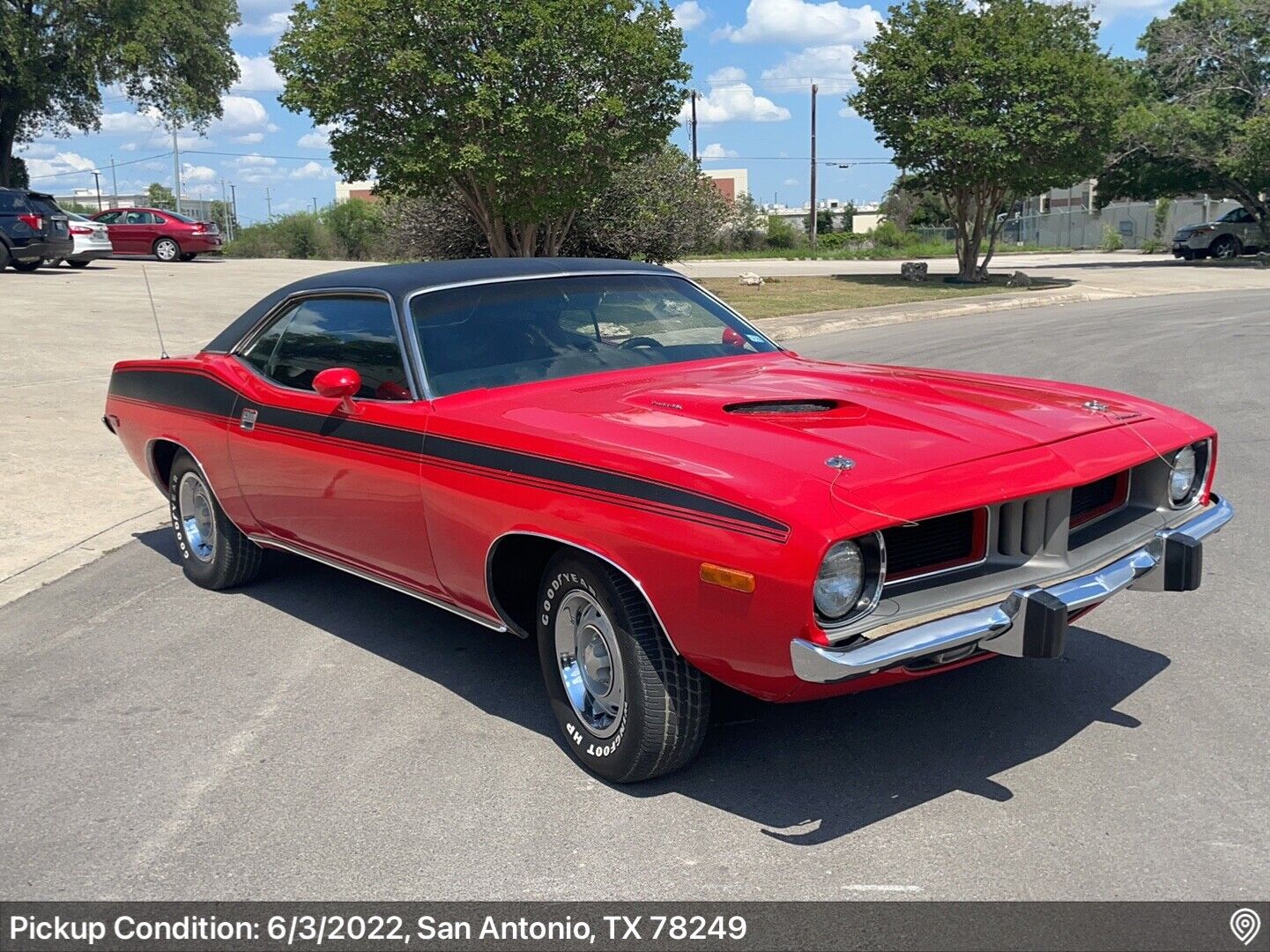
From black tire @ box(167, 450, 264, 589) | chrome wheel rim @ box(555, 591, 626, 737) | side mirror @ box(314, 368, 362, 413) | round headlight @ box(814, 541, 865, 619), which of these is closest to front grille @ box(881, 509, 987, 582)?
round headlight @ box(814, 541, 865, 619)

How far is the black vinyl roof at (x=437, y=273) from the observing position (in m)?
4.91

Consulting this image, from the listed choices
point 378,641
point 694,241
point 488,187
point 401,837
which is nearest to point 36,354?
point 488,187

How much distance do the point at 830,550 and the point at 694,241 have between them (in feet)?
94.4

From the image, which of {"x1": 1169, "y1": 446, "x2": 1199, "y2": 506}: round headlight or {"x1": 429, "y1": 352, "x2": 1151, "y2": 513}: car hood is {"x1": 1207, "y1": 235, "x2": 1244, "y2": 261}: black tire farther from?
{"x1": 1169, "y1": 446, "x2": 1199, "y2": 506}: round headlight

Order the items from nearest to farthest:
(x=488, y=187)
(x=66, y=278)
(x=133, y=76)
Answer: (x=488, y=187) → (x=66, y=278) → (x=133, y=76)

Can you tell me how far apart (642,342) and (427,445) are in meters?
1.15

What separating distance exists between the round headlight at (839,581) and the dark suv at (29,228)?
26.7 metres

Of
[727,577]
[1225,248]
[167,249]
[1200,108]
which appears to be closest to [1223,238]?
[1225,248]

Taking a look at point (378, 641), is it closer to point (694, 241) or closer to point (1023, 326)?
point (1023, 326)

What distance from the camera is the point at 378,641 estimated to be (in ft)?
17.3

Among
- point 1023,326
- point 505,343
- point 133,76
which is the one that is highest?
point 133,76

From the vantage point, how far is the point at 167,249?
35688 millimetres

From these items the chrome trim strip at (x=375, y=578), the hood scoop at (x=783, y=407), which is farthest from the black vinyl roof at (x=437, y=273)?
the hood scoop at (x=783, y=407)

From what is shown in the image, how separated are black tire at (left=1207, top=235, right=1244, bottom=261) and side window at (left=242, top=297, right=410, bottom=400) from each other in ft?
127
